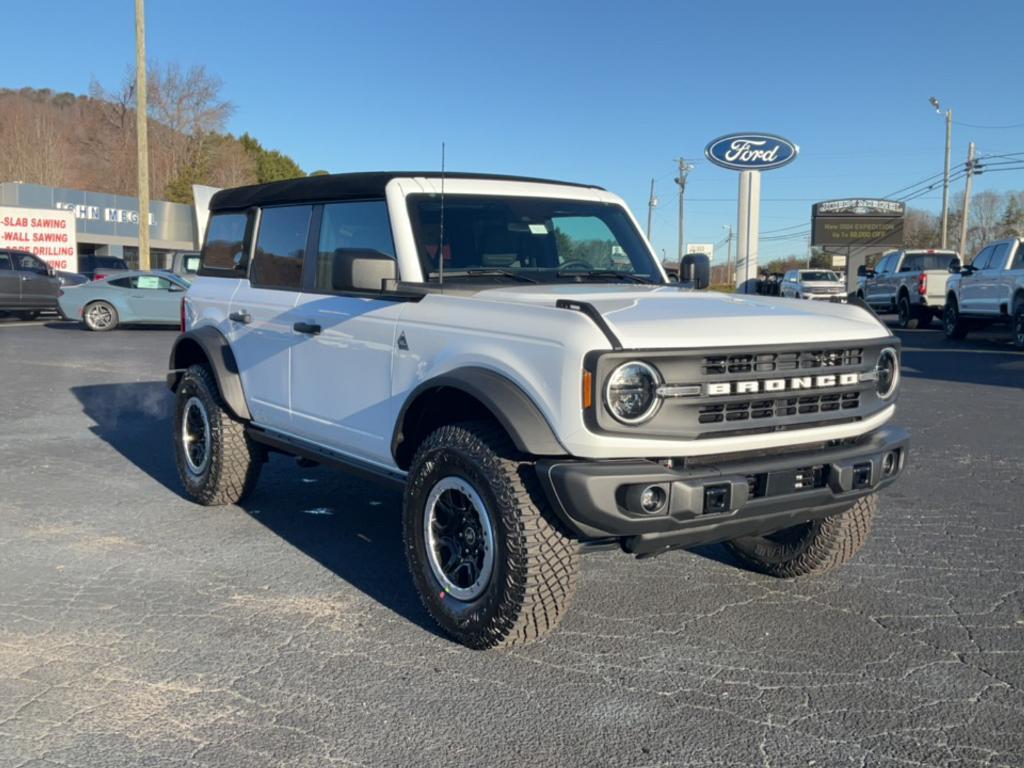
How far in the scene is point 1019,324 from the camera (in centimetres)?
1684

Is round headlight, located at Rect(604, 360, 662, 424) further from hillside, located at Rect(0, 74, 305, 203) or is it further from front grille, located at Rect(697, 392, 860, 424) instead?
hillside, located at Rect(0, 74, 305, 203)

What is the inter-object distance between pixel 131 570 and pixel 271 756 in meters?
2.22

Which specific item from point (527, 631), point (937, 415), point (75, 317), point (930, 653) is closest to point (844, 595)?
Answer: point (930, 653)

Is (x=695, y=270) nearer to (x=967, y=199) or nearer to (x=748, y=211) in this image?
(x=748, y=211)

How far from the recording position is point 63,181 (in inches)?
2354

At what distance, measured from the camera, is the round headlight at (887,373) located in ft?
14.2

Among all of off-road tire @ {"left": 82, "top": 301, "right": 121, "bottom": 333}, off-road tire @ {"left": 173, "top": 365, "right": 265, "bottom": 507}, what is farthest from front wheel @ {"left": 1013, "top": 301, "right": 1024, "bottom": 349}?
off-road tire @ {"left": 82, "top": 301, "right": 121, "bottom": 333}

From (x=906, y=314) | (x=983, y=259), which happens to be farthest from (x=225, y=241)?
(x=906, y=314)

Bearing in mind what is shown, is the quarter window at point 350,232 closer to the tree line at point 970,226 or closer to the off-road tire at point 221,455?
the off-road tire at point 221,455

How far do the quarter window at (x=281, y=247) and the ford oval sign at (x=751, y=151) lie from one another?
2859 cm

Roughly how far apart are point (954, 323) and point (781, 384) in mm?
18205

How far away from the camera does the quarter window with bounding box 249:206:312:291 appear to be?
5.50 m

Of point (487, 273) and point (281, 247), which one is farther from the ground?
point (281, 247)

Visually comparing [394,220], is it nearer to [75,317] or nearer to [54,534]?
[54,534]
